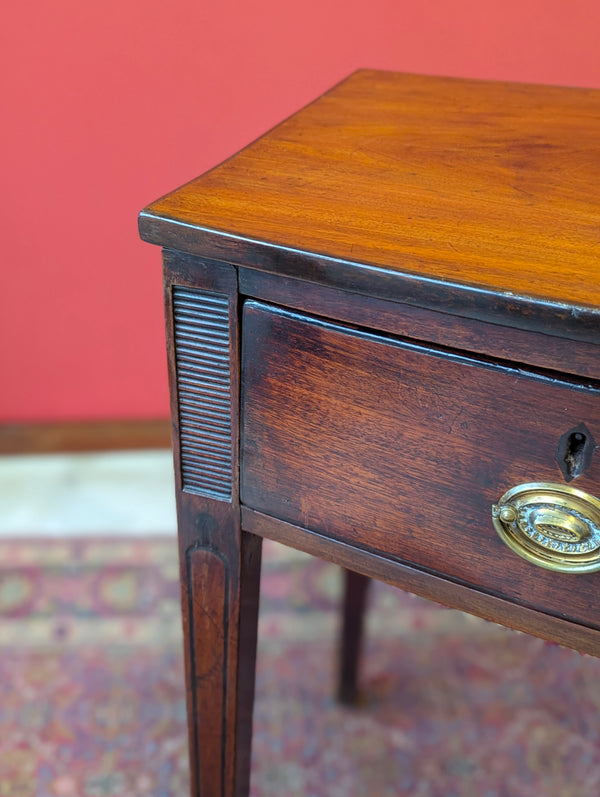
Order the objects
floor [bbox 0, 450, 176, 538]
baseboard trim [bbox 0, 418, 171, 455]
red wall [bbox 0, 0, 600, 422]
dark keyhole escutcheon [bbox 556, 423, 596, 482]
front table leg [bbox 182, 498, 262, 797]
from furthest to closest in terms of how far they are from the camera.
A: 1. baseboard trim [bbox 0, 418, 171, 455]
2. floor [bbox 0, 450, 176, 538]
3. red wall [bbox 0, 0, 600, 422]
4. front table leg [bbox 182, 498, 262, 797]
5. dark keyhole escutcheon [bbox 556, 423, 596, 482]

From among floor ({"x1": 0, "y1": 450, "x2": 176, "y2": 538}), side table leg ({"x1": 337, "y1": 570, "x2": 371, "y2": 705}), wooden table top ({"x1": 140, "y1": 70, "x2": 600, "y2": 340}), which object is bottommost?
floor ({"x1": 0, "y1": 450, "x2": 176, "y2": 538})

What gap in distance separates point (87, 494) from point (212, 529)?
3.03 feet

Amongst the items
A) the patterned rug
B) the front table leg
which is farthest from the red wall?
the front table leg

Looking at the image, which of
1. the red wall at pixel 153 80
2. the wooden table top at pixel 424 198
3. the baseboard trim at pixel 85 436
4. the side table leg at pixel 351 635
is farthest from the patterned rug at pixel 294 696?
the wooden table top at pixel 424 198

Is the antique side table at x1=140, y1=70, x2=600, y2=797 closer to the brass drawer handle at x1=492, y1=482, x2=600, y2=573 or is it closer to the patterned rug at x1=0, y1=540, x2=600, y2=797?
the brass drawer handle at x1=492, y1=482, x2=600, y2=573

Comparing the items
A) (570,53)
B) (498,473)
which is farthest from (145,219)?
(570,53)

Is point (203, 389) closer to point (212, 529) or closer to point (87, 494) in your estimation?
point (212, 529)

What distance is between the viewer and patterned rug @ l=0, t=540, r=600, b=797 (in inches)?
40.0

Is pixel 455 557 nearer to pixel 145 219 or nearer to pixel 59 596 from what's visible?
pixel 145 219

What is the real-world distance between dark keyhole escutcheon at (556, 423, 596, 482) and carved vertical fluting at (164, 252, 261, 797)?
0.63 ft

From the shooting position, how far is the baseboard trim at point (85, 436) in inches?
61.1

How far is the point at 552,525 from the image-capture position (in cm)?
47

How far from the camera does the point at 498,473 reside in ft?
1.54

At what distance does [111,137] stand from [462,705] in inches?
37.2
